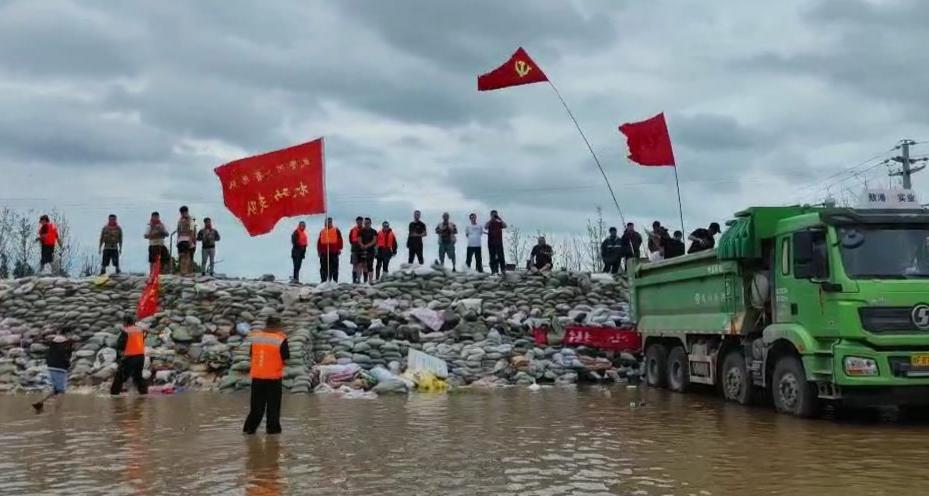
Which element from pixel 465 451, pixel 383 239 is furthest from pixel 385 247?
pixel 465 451

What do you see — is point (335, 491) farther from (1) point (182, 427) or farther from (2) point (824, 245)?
(2) point (824, 245)

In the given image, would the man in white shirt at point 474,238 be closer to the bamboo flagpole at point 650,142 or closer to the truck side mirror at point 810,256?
the bamboo flagpole at point 650,142

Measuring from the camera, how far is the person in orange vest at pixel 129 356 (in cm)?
1555

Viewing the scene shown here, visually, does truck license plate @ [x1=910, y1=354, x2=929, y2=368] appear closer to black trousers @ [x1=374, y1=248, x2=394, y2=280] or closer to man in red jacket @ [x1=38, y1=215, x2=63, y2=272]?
black trousers @ [x1=374, y1=248, x2=394, y2=280]

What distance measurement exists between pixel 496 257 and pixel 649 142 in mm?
6815

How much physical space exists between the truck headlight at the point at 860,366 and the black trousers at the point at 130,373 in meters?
11.4

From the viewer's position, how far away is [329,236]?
73.1ft

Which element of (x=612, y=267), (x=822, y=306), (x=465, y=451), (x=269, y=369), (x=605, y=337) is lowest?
(x=465, y=451)

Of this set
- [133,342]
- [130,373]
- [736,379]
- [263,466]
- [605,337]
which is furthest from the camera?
[605,337]

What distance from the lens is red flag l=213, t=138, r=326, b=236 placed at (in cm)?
1822

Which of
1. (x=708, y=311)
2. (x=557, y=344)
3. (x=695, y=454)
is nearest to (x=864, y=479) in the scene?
(x=695, y=454)

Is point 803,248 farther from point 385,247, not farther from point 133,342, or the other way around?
point 385,247

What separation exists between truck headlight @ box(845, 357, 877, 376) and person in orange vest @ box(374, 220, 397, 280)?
46.3 feet

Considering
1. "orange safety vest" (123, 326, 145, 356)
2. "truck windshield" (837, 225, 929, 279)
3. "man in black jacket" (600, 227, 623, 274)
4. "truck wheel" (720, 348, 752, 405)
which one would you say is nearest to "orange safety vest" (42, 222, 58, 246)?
"orange safety vest" (123, 326, 145, 356)
